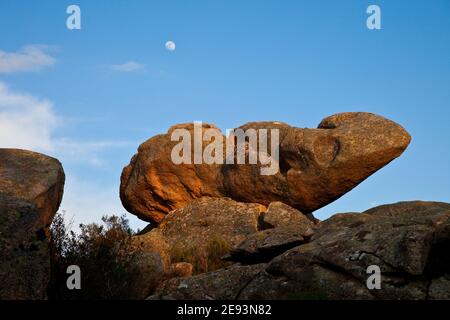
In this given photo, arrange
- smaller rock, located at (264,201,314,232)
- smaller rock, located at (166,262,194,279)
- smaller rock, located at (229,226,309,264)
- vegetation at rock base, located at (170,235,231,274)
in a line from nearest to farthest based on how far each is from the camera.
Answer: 1. smaller rock, located at (229,226,309,264)
2. smaller rock, located at (166,262,194,279)
3. vegetation at rock base, located at (170,235,231,274)
4. smaller rock, located at (264,201,314,232)

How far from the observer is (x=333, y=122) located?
96.8 feet

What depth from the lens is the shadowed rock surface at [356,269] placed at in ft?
47.8

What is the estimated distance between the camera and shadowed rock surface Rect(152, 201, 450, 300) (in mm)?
14578

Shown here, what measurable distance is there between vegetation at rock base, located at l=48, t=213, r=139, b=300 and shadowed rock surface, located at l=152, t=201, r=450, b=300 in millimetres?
1212

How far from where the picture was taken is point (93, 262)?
17.4 meters

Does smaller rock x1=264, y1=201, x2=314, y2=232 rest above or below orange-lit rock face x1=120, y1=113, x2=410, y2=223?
below

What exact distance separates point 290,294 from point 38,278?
5.90 meters

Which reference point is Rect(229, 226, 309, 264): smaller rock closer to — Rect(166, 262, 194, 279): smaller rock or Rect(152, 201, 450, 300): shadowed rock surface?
Rect(152, 201, 450, 300): shadowed rock surface

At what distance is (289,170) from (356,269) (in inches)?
552

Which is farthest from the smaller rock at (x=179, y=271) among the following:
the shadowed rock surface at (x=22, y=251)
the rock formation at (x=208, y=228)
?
the shadowed rock surface at (x=22, y=251)

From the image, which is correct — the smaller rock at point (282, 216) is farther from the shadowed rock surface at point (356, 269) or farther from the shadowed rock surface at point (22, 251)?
the shadowed rock surface at point (22, 251)

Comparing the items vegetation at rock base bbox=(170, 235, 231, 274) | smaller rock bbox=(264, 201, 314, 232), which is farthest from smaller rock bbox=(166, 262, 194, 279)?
smaller rock bbox=(264, 201, 314, 232)

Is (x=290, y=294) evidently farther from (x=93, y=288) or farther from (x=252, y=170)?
(x=252, y=170)
